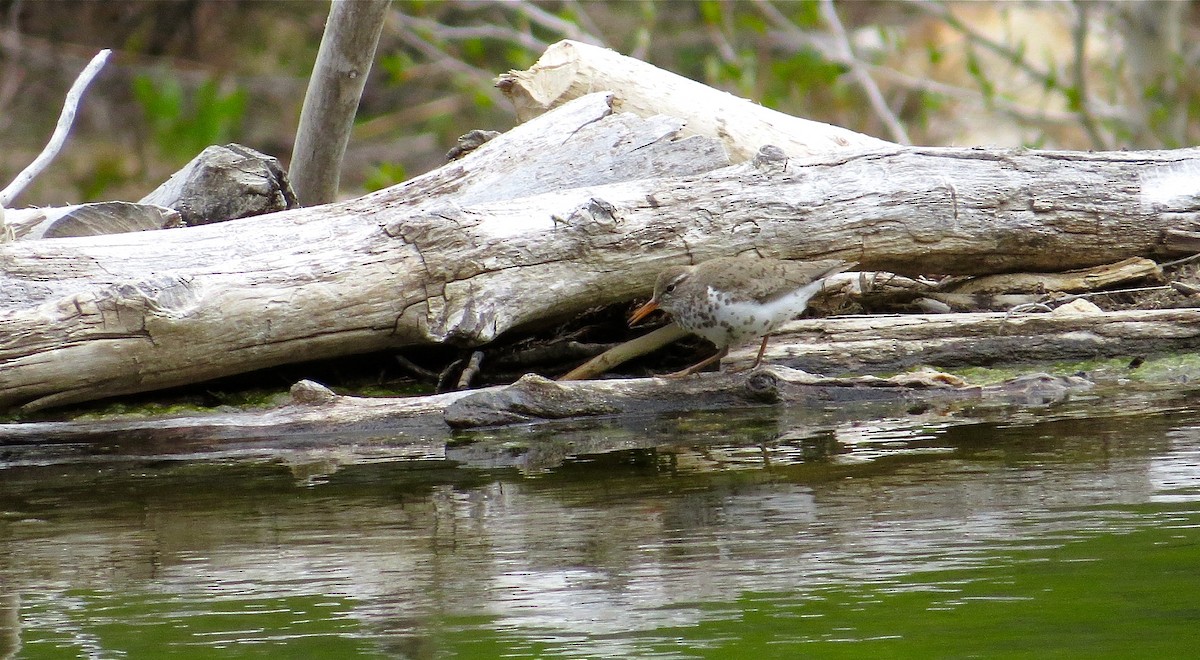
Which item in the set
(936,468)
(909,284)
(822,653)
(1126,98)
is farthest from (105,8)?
(822,653)

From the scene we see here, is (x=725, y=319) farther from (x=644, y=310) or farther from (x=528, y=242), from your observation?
(x=528, y=242)

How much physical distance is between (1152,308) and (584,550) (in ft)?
13.0

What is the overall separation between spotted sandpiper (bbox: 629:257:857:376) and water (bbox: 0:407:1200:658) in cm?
43

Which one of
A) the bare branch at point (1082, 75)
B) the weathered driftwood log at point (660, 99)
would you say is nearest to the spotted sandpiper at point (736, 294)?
the weathered driftwood log at point (660, 99)

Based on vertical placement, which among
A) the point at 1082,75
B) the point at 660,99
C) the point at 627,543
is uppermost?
the point at 1082,75

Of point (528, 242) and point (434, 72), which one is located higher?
point (434, 72)

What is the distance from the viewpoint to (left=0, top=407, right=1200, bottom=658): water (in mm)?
3070

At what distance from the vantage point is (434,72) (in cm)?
1734

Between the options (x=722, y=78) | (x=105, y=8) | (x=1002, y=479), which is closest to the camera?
(x=1002, y=479)

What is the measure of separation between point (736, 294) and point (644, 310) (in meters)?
0.51

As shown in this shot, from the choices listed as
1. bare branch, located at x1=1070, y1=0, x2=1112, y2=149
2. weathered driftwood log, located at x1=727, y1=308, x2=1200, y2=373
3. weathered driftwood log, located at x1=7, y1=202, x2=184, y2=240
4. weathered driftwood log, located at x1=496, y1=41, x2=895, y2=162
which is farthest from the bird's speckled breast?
bare branch, located at x1=1070, y1=0, x2=1112, y2=149

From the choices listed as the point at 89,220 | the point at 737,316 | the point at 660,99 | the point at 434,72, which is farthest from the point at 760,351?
the point at 434,72

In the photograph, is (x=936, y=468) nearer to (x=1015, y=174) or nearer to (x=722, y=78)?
(x=1015, y=174)

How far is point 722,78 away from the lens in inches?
498
